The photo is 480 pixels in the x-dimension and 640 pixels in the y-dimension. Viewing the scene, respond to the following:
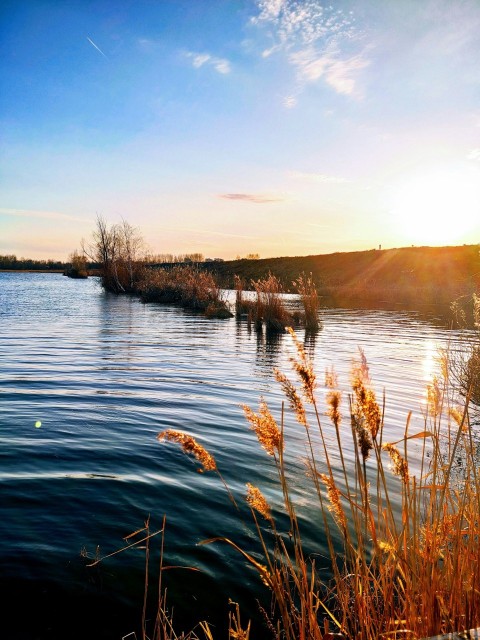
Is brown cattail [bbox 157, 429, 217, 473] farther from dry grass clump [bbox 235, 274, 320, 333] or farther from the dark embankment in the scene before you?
the dark embankment

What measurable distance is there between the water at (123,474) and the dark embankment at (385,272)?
2885cm

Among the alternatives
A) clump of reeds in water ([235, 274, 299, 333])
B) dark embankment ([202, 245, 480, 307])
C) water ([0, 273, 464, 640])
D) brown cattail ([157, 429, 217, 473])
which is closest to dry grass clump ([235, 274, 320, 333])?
clump of reeds in water ([235, 274, 299, 333])

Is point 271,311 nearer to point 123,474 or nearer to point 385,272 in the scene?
point 123,474

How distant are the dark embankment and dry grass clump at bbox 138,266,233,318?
4.55 metres

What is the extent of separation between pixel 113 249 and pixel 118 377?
4626 centimetres

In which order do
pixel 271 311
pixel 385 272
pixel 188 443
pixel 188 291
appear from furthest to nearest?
pixel 385 272 → pixel 188 291 → pixel 271 311 → pixel 188 443

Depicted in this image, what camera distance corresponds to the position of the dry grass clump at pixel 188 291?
29.9 m

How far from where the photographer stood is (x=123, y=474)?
5.48 metres

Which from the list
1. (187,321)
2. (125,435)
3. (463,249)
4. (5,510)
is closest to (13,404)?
(125,435)

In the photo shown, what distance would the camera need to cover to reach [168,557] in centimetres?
387

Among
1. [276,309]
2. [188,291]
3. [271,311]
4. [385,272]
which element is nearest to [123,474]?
[271,311]

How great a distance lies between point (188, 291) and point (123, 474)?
30.0 m

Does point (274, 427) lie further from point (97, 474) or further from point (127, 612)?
point (97, 474)

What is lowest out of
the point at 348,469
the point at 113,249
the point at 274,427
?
the point at 348,469
